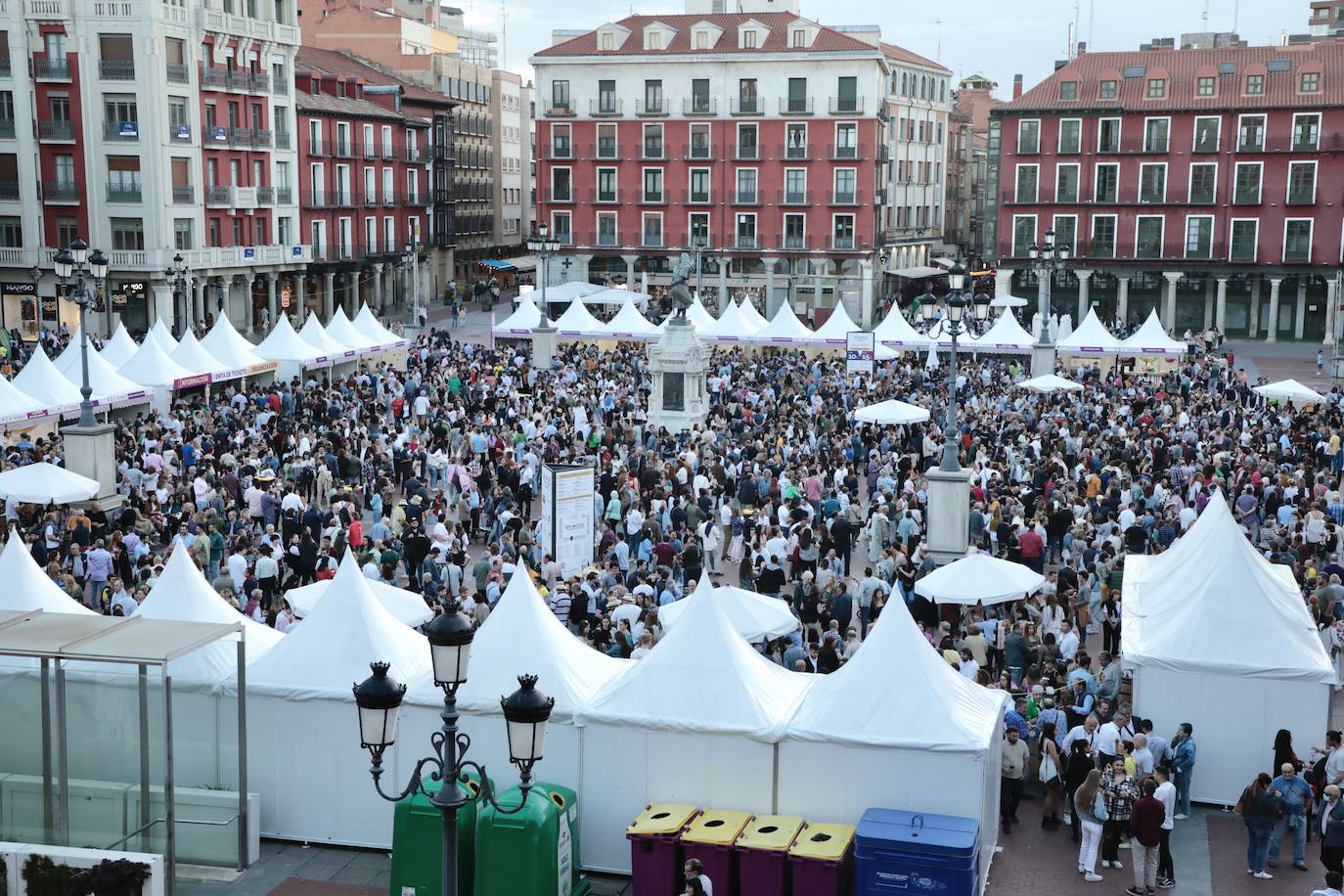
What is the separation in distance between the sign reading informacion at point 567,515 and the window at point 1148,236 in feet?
148

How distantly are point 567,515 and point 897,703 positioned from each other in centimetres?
880

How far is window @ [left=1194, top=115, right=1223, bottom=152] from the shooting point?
5806cm

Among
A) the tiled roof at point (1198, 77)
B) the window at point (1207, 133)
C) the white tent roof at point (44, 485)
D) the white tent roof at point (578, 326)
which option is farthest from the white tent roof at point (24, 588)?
the window at point (1207, 133)

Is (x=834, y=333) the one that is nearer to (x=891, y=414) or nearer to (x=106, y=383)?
(x=891, y=414)

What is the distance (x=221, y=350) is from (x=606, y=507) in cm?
1502

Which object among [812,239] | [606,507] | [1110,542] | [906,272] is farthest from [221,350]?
[906,272]

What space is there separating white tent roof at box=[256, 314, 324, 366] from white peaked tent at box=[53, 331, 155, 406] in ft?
19.4

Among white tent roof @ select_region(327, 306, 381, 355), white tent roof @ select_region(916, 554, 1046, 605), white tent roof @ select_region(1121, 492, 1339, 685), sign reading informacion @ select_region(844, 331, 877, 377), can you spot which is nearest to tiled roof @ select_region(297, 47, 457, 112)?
white tent roof @ select_region(327, 306, 381, 355)

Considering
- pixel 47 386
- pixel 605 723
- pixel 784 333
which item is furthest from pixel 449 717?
pixel 784 333

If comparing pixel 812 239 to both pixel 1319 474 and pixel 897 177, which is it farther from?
pixel 1319 474

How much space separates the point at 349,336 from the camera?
3919 centimetres

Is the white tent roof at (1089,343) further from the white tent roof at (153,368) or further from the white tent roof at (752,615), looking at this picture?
the white tent roof at (752,615)

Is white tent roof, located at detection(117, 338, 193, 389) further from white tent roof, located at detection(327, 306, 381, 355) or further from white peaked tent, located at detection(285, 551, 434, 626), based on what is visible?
white peaked tent, located at detection(285, 551, 434, 626)

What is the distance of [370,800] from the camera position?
12.8 metres
